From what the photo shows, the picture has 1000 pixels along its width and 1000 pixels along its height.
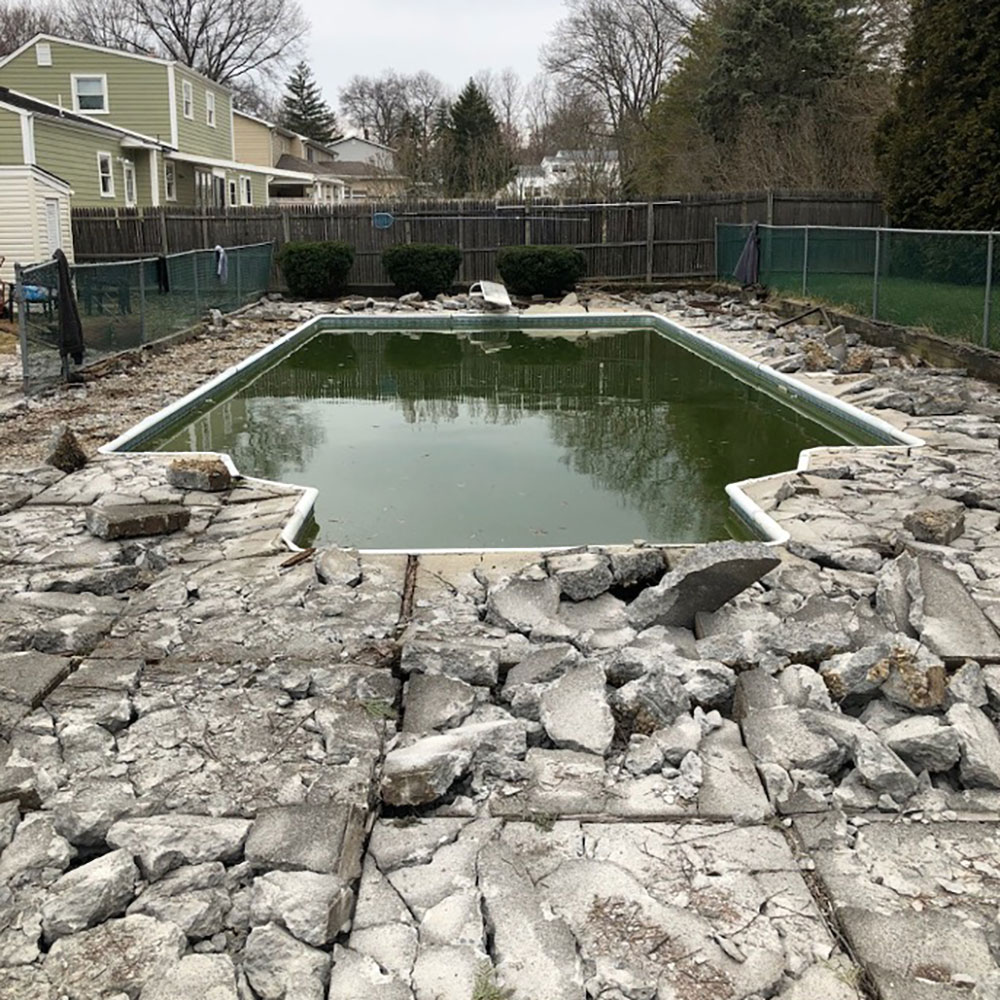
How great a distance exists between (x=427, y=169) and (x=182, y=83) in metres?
8.27

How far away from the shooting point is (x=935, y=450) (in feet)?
24.7

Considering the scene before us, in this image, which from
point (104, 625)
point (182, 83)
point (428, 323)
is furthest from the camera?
point (182, 83)

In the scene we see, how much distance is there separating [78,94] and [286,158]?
1966 cm

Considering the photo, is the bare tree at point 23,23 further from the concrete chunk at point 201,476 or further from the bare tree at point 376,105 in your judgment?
the concrete chunk at point 201,476

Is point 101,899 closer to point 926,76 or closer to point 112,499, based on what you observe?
point 112,499

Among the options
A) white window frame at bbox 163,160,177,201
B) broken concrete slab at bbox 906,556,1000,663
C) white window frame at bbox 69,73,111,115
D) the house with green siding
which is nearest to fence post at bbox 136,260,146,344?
broken concrete slab at bbox 906,556,1000,663

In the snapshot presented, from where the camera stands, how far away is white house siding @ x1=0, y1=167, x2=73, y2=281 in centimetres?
1769

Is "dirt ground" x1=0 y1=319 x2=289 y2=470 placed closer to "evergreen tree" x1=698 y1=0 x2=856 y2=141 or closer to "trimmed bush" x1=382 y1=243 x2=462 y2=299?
"trimmed bush" x1=382 y1=243 x2=462 y2=299

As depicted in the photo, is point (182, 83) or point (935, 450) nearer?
point (935, 450)

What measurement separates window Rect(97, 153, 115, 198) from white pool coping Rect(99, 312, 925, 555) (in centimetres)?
935

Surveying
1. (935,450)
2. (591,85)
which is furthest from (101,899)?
(591,85)

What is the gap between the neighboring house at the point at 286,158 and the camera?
37281 millimetres

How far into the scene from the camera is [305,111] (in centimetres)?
6188

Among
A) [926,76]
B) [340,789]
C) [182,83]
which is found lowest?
[340,789]
